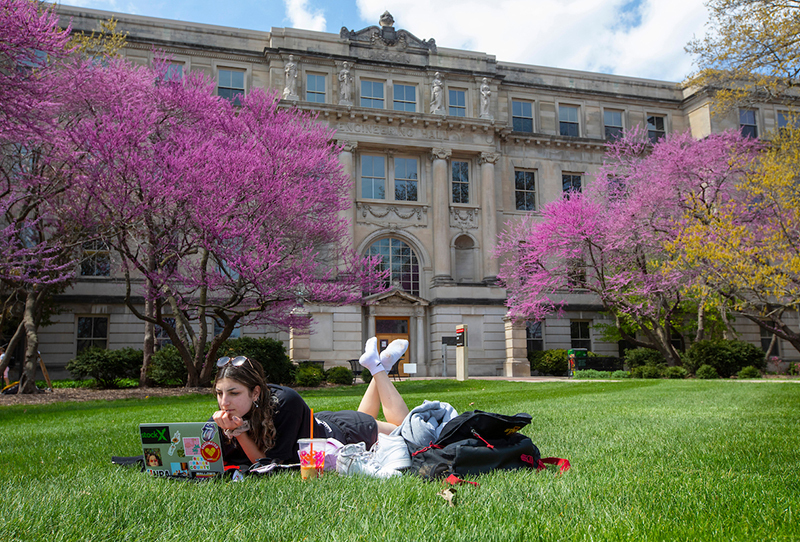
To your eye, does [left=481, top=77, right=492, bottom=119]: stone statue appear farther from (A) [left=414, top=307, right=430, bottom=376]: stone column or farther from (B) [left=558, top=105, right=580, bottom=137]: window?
(A) [left=414, top=307, right=430, bottom=376]: stone column

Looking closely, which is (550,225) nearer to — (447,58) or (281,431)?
(447,58)

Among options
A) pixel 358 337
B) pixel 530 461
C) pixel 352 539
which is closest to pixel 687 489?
pixel 530 461

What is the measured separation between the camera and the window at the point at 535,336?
33.3 metres

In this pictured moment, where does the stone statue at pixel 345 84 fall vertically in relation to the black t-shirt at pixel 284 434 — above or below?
above

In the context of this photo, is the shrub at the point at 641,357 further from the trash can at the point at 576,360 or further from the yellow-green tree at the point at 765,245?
the yellow-green tree at the point at 765,245

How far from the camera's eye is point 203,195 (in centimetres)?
1675

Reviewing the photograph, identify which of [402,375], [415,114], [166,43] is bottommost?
[402,375]

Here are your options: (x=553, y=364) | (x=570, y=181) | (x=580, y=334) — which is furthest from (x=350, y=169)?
(x=580, y=334)

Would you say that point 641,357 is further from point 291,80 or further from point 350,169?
point 291,80

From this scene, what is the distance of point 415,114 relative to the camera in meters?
31.1

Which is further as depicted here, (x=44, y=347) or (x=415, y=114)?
(x=415, y=114)

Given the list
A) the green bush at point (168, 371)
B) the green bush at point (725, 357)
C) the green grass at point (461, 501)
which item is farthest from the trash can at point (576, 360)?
A: the green grass at point (461, 501)

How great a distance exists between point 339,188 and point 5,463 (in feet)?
58.3

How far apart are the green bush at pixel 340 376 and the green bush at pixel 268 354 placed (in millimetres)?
1515
